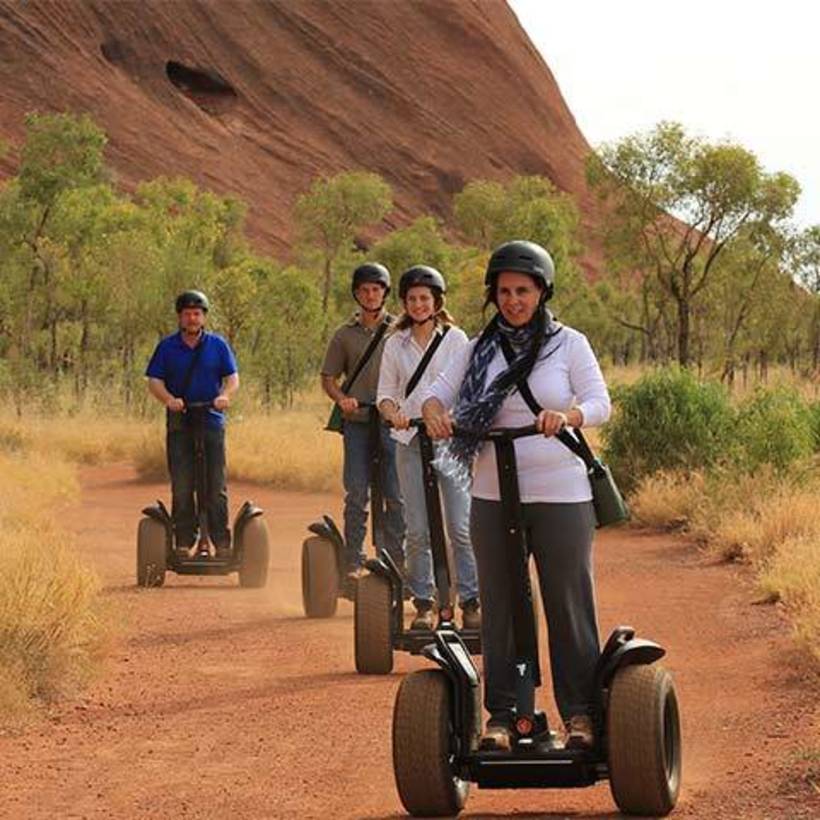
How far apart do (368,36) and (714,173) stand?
57.9 meters

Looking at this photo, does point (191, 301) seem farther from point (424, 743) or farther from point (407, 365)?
point (424, 743)

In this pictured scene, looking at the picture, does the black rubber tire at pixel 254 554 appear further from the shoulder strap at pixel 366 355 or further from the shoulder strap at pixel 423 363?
the shoulder strap at pixel 423 363

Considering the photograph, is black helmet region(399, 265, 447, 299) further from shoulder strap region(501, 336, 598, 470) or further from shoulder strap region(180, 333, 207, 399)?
shoulder strap region(180, 333, 207, 399)

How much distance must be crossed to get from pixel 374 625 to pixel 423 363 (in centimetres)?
133

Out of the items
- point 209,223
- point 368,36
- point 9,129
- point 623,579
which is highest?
point 368,36

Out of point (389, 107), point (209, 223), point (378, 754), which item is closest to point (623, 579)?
point (378, 754)

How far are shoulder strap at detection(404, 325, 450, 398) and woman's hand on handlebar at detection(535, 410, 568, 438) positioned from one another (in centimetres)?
346

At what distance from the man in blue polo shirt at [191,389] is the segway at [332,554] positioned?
1412 millimetres

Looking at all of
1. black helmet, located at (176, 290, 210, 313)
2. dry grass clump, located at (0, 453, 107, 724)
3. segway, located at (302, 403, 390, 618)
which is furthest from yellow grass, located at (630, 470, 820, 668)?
black helmet, located at (176, 290, 210, 313)

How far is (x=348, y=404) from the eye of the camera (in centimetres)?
1077

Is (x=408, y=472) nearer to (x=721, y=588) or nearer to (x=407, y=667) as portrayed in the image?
→ (x=407, y=667)

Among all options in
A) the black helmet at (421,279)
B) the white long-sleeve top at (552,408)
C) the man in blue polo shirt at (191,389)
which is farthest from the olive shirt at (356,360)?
the white long-sleeve top at (552,408)

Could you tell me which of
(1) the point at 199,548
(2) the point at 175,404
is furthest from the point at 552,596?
(1) the point at 199,548

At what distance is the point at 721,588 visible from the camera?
13.4 m
